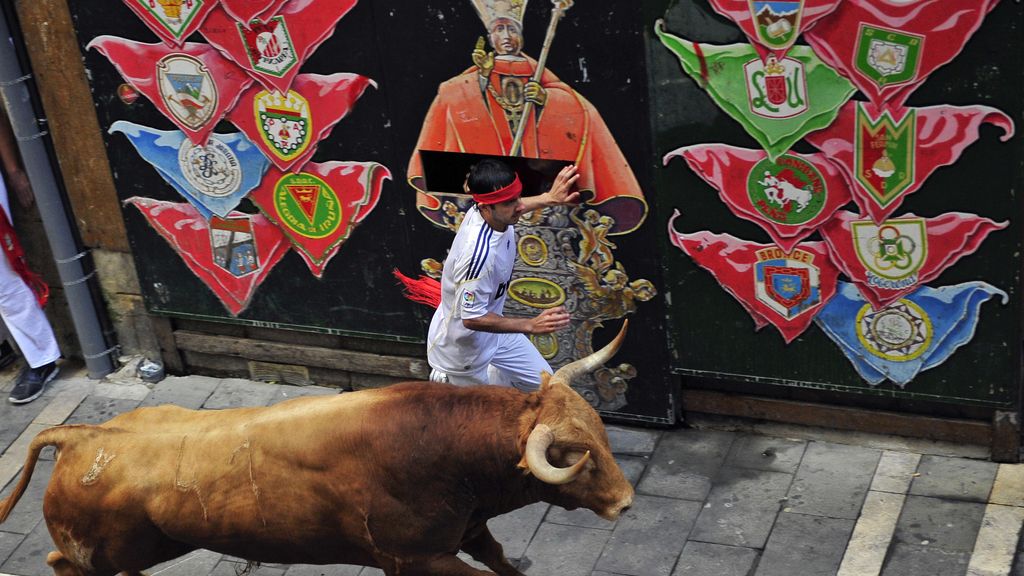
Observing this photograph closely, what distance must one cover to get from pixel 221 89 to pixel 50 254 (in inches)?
83.8

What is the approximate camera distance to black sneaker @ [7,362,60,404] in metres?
9.46

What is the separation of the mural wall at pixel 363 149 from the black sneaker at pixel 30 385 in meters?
1.04

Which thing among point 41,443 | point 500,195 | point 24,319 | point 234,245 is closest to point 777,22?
point 500,195

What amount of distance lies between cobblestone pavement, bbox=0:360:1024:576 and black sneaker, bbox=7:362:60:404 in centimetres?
131

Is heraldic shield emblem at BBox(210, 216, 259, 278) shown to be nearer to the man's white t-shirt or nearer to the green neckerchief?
the man's white t-shirt

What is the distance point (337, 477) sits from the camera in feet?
19.8

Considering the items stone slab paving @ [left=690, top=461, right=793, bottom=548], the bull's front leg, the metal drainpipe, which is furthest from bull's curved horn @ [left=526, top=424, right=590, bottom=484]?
the metal drainpipe

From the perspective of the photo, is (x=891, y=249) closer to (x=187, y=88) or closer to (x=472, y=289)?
(x=472, y=289)

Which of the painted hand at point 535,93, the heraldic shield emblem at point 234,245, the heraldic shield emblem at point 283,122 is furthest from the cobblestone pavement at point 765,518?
the heraldic shield emblem at point 283,122

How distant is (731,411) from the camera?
26.0 feet

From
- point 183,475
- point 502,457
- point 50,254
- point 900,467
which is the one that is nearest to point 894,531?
point 900,467

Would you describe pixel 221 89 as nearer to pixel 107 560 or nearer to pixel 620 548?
pixel 107 560

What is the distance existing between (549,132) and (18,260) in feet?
13.2

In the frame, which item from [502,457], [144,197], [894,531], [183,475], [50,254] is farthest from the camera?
[50,254]
